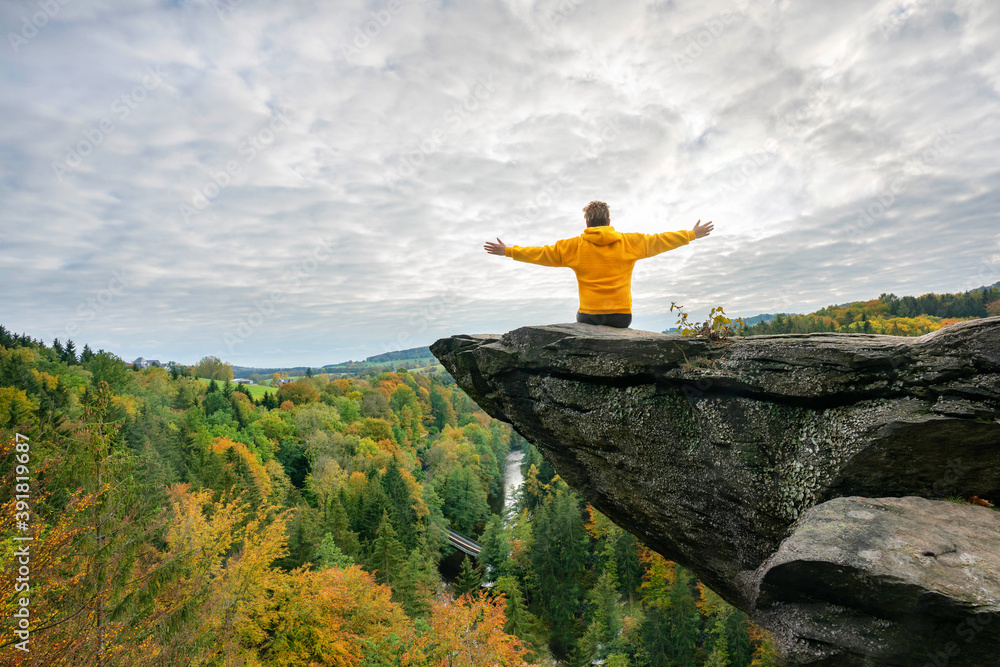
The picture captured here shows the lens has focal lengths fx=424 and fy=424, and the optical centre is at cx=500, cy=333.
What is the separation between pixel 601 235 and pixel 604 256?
0.32 metres

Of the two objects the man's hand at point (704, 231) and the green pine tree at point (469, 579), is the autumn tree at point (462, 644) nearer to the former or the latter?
the green pine tree at point (469, 579)

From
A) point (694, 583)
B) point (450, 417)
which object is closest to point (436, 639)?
point (694, 583)

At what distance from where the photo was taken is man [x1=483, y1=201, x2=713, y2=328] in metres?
6.40

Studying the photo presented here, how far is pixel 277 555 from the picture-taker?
22.9 metres

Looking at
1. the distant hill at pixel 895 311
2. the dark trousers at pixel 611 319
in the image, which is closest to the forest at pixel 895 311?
the distant hill at pixel 895 311

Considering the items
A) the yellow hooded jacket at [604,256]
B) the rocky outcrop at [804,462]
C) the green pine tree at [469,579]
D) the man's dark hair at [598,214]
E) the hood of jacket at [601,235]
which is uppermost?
the man's dark hair at [598,214]

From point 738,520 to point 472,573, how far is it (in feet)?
108

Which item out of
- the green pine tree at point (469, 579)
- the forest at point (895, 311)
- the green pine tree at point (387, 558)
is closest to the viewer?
the forest at point (895, 311)

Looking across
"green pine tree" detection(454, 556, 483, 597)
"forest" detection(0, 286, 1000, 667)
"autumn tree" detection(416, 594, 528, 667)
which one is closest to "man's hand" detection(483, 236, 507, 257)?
"forest" detection(0, 286, 1000, 667)

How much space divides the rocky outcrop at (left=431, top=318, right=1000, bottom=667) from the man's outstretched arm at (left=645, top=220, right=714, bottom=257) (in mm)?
1339

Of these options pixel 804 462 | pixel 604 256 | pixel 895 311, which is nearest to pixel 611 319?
pixel 604 256

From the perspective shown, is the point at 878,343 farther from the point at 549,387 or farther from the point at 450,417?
the point at 450,417

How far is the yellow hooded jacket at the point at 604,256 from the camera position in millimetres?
6406

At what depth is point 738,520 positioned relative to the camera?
212 inches
